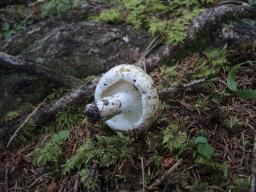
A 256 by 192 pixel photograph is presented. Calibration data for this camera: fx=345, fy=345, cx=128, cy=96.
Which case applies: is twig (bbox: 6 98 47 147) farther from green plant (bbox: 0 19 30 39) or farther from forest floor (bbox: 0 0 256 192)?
green plant (bbox: 0 19 30 39)

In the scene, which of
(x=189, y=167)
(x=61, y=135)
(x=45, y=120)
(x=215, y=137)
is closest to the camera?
(x=189, y=167)

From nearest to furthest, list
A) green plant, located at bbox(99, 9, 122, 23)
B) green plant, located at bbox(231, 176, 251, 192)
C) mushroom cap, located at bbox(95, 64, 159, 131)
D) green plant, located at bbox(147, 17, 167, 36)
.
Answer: green plant, located at bbox(231, 176, 251, 192) → mushroom cap, located at bbox(95, 64, 159, 131) → green plant, located at bbox(147, 17, 167, 36) → green plant, located at bbox(99, 9, 122, 23)

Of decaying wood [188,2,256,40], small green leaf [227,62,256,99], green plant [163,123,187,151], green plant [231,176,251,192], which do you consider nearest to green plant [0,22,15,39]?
decaying wood [188,2,256,40]

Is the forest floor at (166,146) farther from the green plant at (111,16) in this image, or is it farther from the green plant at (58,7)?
the green plant at (58,7)

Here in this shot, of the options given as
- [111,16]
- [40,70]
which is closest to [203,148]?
[40,70]

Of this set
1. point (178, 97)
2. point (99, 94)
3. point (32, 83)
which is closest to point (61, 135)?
point (99, 94)

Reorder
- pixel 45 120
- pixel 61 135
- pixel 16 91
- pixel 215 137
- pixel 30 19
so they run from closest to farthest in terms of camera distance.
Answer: pixel 215 137, pixel 61 135, pixel 45 120, pixel 16 91, pixel 30 19

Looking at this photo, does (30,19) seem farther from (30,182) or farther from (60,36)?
(30,182)

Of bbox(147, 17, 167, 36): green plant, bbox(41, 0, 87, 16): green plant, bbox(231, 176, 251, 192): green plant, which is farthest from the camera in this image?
bbox(41, 0, 87, 16): green plant

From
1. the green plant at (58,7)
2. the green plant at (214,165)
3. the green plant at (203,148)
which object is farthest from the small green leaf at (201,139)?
the green plant at (58,7)
